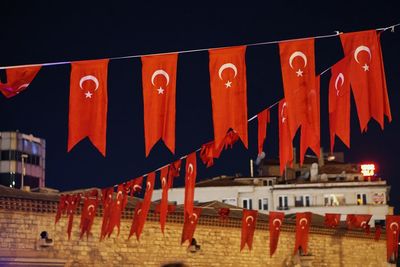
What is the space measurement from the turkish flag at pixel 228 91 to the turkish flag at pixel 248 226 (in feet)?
53.7

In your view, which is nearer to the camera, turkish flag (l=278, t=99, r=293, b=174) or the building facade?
turkish flag (l=278, t=99, r=293, b=174)

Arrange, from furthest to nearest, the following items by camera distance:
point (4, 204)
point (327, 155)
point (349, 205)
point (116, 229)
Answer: point (327, 155) < point (349, 205) < point (116, 229) < point (4, 204)

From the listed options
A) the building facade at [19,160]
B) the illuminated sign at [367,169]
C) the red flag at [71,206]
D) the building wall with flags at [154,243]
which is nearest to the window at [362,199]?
the illuminated sign at [367,169]

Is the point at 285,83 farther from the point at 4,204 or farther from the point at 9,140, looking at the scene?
the point at 9,140

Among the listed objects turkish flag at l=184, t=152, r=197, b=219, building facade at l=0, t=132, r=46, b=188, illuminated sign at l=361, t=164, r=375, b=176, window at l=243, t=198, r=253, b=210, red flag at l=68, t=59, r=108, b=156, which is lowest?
turkish flag at l=184, t=152, r=197, b=219

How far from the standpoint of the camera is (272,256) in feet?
112

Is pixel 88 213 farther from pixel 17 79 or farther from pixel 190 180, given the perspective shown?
pixel 17 79

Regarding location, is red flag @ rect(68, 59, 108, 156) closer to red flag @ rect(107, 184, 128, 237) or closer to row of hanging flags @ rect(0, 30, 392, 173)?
row of hanging flags @ rect(0, 30, 392, 173)

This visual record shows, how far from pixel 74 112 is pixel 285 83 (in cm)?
403

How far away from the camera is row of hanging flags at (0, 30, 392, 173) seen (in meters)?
14.2

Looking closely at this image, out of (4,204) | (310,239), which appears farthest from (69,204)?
(310,239)

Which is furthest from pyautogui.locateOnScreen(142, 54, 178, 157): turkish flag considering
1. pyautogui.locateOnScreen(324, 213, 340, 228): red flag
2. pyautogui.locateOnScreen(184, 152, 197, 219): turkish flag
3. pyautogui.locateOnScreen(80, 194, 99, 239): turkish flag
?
pyautogui.locateOnScreen(324, 213, 340, 228): red flag

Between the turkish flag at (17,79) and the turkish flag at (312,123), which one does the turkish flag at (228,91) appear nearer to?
the turkish flag at (312,123)

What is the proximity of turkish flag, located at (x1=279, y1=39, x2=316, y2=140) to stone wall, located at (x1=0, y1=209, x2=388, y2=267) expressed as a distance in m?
12.5
